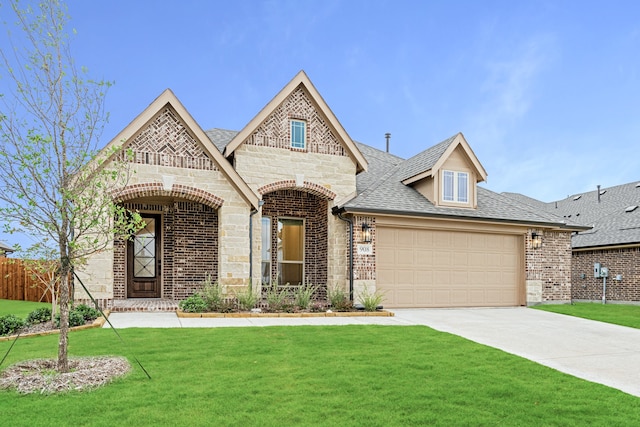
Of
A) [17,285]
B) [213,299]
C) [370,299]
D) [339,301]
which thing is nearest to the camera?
[213,299]

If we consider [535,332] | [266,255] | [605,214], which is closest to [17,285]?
[266,255]

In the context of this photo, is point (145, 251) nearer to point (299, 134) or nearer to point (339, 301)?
point (299, 134)

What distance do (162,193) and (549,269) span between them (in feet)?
43.7

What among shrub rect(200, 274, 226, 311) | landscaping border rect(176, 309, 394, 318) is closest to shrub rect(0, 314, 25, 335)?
landscaping border rect(176, 309, 394, 318)

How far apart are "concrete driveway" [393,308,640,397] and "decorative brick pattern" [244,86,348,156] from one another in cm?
559

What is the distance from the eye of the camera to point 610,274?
2089cm

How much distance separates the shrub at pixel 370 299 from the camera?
1323 centimetres

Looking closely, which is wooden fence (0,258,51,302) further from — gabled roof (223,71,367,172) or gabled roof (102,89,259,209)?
gabled roof (223,71,367,172)

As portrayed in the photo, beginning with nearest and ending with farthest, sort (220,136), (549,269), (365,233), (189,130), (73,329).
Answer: (73,329) → (189,130) → (365,233) → (549,269) → (220,136)

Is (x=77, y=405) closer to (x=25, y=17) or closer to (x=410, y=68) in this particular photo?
(x=25, y=17)

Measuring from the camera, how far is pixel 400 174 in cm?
1811

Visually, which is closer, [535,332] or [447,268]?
[535,332]

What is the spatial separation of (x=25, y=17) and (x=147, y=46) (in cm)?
915

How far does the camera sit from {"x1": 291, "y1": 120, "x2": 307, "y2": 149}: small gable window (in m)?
15.1
